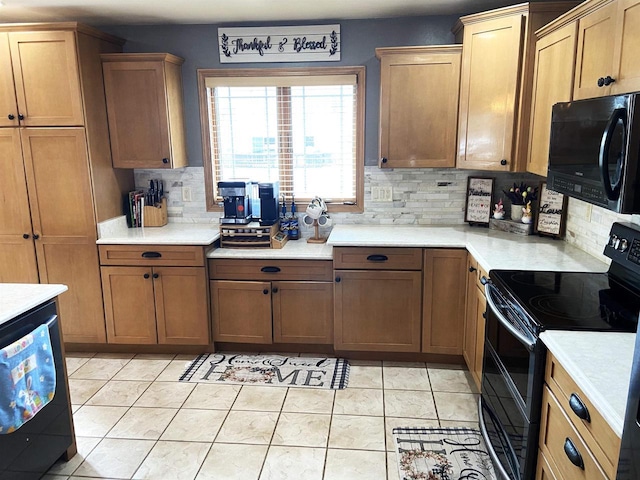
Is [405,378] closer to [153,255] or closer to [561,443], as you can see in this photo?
[561,443]

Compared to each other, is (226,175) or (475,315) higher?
(226,175)

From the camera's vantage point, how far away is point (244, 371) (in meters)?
3.26

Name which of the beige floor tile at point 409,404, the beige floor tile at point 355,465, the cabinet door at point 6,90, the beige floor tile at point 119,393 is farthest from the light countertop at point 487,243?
the cabinet door at point 6,90

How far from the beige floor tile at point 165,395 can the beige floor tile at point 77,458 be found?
1.20 ft

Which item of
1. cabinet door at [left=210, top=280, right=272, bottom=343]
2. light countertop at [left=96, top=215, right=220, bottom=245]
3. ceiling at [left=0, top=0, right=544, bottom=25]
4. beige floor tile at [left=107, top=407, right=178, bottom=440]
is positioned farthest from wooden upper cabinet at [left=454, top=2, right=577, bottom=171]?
beige floor tile at [left=107, top=407, right=178, bottom=440]

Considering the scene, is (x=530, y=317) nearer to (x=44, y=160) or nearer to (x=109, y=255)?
(x=109, y=255)

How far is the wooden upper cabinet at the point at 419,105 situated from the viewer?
3.21 metres

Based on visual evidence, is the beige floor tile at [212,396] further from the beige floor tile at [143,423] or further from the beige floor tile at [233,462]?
the beige floor tile at [233,462]

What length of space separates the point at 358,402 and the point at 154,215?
2.11 meters

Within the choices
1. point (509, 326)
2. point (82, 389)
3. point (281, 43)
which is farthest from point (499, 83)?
point (82, 389)

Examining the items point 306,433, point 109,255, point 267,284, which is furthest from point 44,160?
point 306,433

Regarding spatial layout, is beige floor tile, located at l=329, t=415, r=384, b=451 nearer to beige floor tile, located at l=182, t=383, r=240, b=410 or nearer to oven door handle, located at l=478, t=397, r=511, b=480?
oven door handle, located at l=478, t=397, r=511, b=480

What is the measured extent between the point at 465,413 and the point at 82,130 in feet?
9.83

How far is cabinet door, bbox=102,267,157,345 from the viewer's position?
11.1 ft
